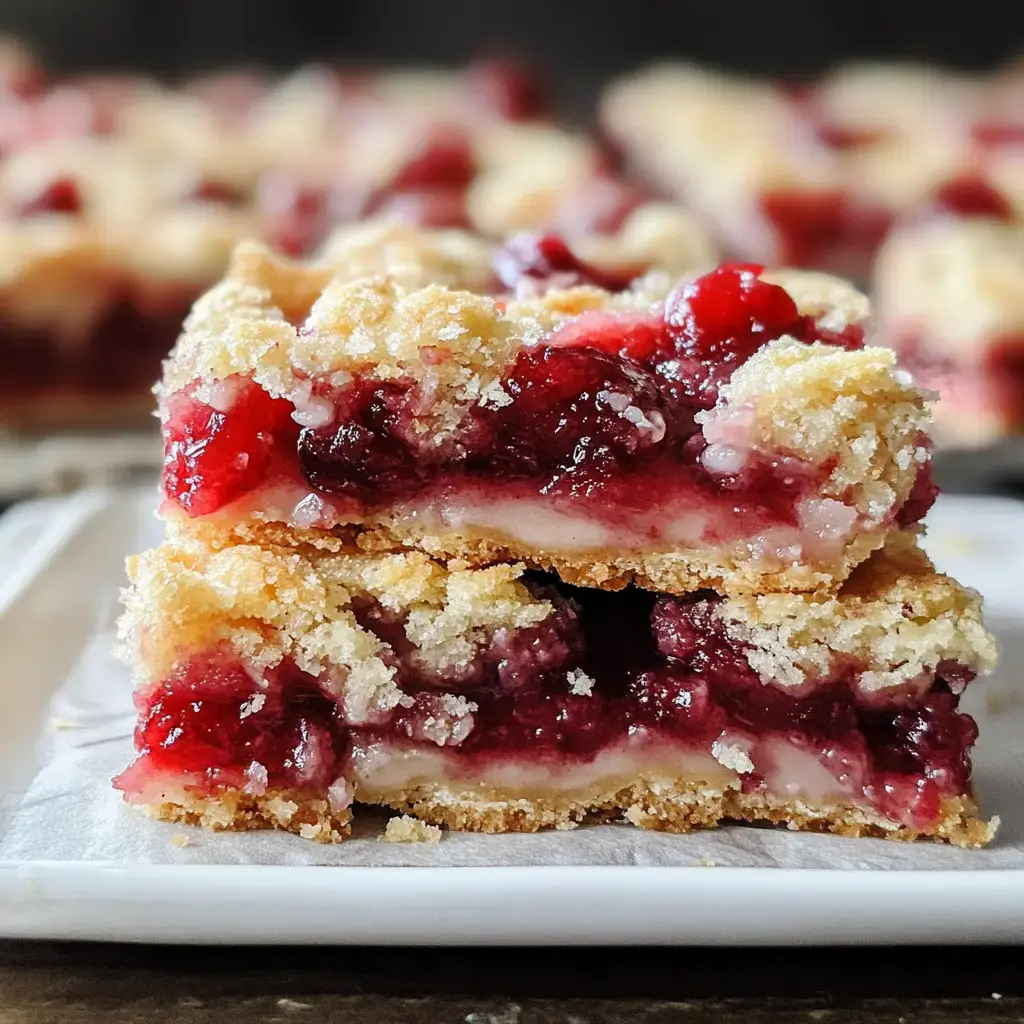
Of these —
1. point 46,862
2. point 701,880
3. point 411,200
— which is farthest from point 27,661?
point 411,200

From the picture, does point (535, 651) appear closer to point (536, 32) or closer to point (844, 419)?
point (844, 419)

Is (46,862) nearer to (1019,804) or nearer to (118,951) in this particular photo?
(118,951)

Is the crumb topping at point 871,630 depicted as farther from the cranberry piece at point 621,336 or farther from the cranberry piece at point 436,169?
the cranberry piece at point 436,169

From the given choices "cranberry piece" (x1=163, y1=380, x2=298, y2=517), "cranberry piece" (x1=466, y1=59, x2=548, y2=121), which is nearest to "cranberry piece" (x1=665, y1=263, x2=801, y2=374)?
"cranberry piece" (x1=163, y1=380, x2=298, y2=517)

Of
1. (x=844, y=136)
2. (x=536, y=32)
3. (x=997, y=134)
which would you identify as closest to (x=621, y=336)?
(x=844, y=136)

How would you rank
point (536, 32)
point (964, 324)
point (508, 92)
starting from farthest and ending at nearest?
point (536, 32) → point (508, 92) → point (964, 324)

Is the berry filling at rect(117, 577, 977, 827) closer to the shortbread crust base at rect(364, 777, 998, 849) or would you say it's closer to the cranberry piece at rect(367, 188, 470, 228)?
the shortbread crust base at rect(364, 777, 998, 849)
